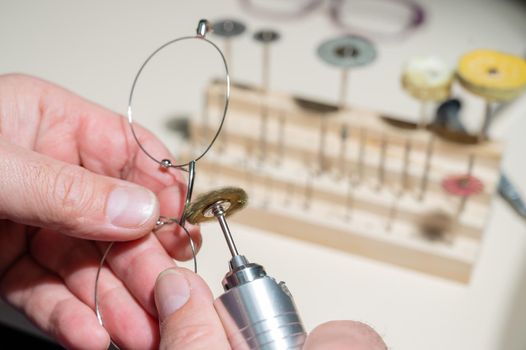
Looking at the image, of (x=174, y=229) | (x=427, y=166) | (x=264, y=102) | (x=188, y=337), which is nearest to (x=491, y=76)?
(x=427, y=166)

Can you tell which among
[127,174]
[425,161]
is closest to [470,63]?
[425,161]

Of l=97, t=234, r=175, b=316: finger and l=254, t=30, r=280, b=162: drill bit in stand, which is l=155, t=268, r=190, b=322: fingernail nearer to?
l=97, t=234, r=175, b=316: finger

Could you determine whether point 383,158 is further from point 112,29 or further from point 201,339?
point 112,29

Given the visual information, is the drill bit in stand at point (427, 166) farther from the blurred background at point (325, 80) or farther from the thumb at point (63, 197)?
the thumb at point (63, 197)

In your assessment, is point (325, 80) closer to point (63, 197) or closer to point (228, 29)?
point (228, 29)

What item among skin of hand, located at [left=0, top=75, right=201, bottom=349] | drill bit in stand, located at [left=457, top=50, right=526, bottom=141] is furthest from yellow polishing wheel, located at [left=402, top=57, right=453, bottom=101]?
skin of hand, located at [left=0, top=75, right=201, bottom=349]

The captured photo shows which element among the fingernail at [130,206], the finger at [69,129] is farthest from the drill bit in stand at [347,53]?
the fingernail at [130,206]
